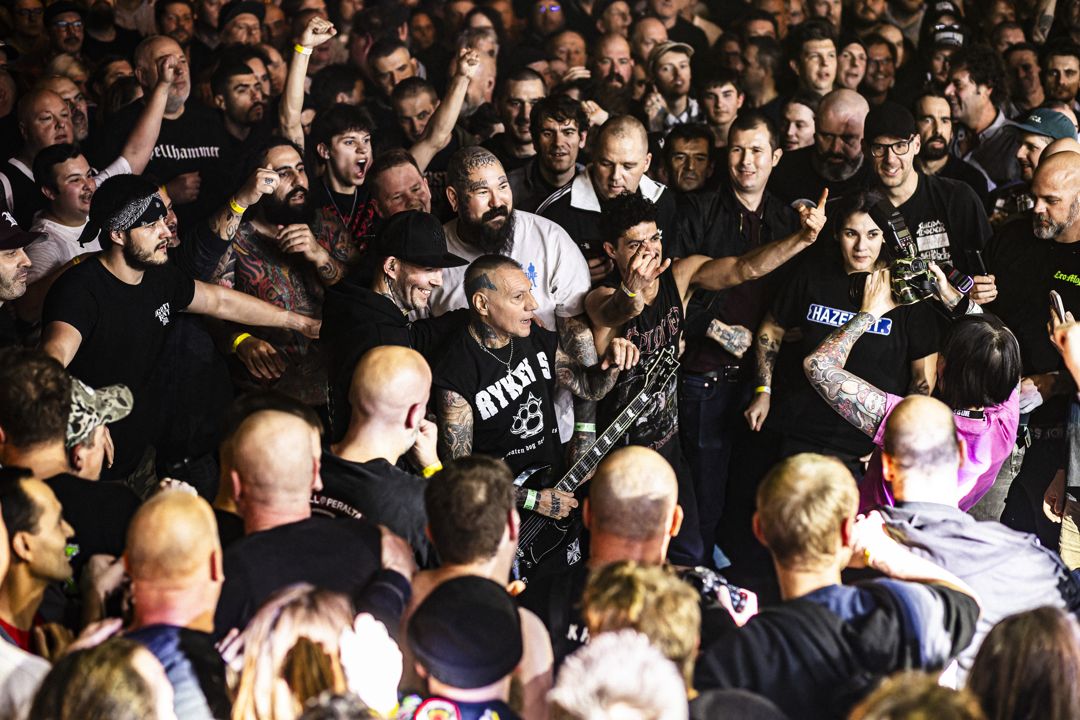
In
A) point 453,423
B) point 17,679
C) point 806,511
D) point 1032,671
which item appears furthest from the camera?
point 453,423

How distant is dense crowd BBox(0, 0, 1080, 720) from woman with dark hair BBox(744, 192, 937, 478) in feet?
0.05

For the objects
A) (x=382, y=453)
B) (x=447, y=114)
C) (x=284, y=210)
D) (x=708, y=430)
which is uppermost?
(x=447, y=114)

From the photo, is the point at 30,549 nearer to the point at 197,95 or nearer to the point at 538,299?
the point at 538,299

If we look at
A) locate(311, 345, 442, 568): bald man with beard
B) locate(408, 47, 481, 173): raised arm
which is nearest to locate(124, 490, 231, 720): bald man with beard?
locate(311, 345, 442, 568): bald man with beard

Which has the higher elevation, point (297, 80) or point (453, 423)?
point (297, 80)

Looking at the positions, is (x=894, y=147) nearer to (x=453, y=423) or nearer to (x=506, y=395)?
(x=506, y=395)

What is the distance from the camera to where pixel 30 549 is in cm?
337

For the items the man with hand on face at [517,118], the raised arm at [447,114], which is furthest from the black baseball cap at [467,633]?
the man with hand on face at [517,118]

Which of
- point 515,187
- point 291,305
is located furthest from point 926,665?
point 515,187

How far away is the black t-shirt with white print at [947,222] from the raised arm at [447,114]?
7.29ft

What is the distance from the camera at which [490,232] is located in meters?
5.46

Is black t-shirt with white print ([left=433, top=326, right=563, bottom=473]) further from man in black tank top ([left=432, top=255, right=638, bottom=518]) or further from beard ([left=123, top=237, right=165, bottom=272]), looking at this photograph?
beard ([left=123, top=237, right=165, bottom=272])

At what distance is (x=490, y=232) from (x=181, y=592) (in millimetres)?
2719

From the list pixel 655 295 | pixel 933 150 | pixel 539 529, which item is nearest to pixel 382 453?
pixel 539 529
